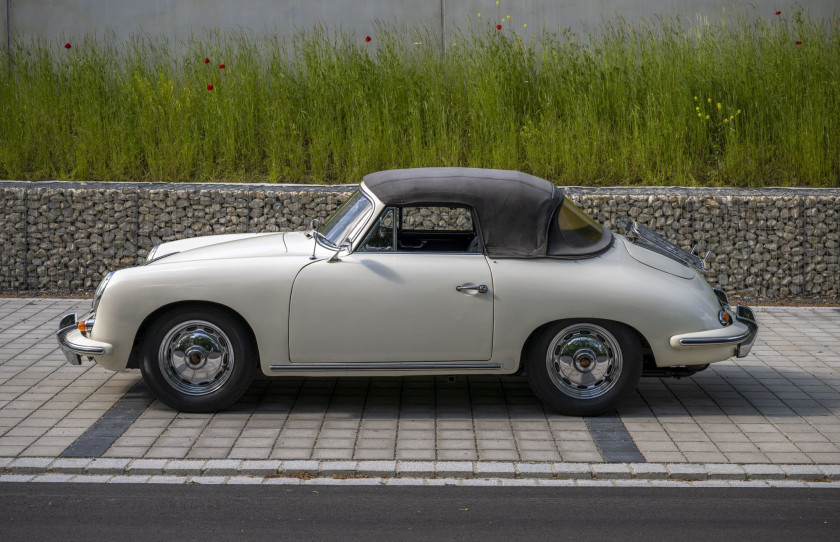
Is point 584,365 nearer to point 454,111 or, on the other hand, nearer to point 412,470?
point 412,470

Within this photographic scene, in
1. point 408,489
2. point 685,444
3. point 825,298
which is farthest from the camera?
point 825,298

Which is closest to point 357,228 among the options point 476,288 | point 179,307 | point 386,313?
point 386,313

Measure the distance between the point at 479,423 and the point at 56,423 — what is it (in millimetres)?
2709

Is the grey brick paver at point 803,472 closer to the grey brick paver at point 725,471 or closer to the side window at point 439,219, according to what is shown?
the grey brick paver at point 725,471

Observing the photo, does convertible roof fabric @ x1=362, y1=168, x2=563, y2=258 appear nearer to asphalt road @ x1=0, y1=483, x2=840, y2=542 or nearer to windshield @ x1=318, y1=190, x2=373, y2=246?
windshield @ x1=318, y1=190, x2=373, y2=246

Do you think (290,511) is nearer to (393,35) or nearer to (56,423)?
(56,423)

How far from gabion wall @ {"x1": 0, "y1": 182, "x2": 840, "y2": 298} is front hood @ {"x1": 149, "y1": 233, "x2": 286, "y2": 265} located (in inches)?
131

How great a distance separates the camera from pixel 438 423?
6.65 metres

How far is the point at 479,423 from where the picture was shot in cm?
666

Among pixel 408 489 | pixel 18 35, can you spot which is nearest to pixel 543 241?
pixel 408 489

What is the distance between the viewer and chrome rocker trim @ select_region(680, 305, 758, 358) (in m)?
6.61

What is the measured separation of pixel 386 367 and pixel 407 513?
1620 mm

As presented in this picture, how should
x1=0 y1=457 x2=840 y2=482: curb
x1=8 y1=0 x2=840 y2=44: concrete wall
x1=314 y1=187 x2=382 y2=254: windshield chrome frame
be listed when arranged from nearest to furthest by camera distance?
x1=0 y1=457 x2=840 y2=482: curb, x1=314 y1=187 x2=382 y2=254: windshield chrome frame, x1=8 y1=0 x2=840 y2=44: concrete wall

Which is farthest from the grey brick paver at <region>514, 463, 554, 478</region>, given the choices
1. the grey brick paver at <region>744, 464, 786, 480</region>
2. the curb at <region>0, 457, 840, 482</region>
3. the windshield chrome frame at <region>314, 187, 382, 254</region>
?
the windshield chrome frame at <region>314, 187, 382, 254</region>
